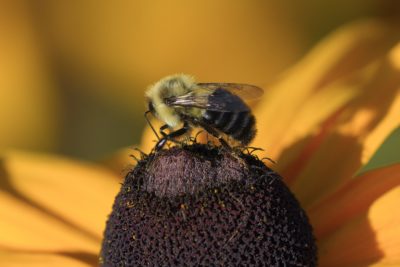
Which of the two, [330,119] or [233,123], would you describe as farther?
[330,119]

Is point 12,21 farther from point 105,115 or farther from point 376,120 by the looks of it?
point 376,120

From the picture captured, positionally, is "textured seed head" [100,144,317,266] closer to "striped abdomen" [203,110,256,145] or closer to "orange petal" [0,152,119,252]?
"striped abdomen" [203,110,256,145]

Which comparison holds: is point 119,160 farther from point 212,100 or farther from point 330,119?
point 212,100

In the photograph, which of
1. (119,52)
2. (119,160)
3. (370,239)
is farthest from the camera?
(119,52)

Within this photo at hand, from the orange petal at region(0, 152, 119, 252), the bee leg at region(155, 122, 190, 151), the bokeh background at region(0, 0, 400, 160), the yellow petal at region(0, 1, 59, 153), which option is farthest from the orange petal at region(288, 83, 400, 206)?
the yellow petal at region(0, 1, 59, 153)

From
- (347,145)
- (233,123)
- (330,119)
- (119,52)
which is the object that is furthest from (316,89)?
(119,52)

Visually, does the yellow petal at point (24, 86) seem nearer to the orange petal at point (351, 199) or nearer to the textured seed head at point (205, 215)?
the orange petal at point (351, 199)

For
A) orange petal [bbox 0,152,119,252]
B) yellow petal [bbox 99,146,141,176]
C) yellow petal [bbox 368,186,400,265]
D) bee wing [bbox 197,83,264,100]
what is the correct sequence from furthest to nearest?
yellow petal [bbox 99,146,141,176]
orange petal [bbox 0,152,119,252]
bee wing [bbox 197,83,264,100]
yellow petal [bbox 368,186,400,265]
